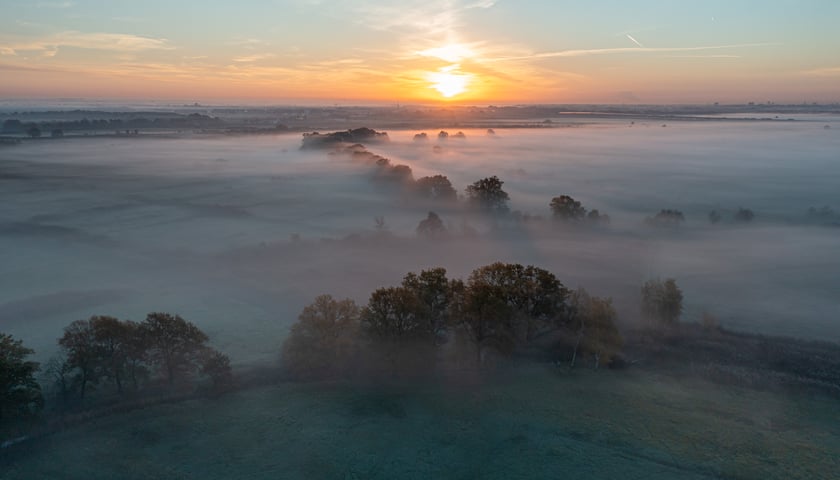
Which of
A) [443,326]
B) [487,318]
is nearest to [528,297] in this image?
[487,318]

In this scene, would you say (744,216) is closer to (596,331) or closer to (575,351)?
(596,331)

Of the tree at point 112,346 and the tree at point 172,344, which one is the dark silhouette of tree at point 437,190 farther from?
the tree at point 112,346

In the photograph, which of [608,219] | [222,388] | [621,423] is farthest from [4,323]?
[608,219]

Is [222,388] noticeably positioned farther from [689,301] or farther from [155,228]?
[155,228]

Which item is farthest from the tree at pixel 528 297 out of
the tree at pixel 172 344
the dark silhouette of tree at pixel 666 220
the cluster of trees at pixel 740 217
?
the cluster of trees at pixel 740 217

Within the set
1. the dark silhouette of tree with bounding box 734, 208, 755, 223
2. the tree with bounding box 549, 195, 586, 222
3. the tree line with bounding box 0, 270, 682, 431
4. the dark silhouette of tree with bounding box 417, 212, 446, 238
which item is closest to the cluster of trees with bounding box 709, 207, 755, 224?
the dark silhouette of tree with bounding box 734, 208, 755, 223

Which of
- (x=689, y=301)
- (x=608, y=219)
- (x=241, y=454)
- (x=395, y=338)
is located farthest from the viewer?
(x=608, y=219)

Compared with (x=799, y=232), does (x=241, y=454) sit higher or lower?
lower

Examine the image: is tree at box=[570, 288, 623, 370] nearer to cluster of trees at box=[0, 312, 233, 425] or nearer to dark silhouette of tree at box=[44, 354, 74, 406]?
cluster of trees at box=[0, 312, 233, 425]
